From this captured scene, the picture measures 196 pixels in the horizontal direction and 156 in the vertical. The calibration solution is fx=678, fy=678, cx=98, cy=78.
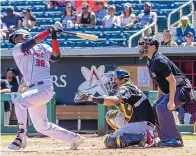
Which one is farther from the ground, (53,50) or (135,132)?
(53,50)

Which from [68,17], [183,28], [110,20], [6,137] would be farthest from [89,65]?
[6,137]

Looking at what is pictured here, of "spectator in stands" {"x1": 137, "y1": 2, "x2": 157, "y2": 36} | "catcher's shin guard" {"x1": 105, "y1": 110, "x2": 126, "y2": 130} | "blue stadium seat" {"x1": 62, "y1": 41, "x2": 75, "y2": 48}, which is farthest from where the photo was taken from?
"blue stadium seat" {"x1": 62, "y1": 41, "x2": 75, "y2": 48}

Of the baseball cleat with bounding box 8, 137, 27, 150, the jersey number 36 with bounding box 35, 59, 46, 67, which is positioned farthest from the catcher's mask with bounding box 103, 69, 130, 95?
the baseball cleat with bounding box 8, 137, 27, 150

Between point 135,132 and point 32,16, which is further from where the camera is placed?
point 32,16

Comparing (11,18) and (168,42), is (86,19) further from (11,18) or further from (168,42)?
(168,42)

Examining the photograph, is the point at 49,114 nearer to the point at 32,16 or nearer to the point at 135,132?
the point at 32,16

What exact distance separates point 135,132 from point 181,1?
9.68m

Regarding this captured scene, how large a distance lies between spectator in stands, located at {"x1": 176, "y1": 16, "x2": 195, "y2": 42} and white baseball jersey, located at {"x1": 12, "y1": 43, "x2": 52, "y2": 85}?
7.05 m

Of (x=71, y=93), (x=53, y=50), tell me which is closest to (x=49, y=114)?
(x=71, y=93)

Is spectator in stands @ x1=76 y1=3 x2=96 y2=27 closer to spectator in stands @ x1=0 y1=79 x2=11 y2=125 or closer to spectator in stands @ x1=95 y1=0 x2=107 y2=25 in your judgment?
spectator in stands @ x1=95 y1=0 x2=107 y2=25

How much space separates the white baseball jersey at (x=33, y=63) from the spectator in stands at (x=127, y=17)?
7.51 m

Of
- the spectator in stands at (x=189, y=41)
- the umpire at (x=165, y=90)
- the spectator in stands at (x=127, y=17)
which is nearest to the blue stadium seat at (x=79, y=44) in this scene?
the spectator in stands at (x=127, y=17)

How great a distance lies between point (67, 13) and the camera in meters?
17.8

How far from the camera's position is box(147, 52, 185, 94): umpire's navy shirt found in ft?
28.8
